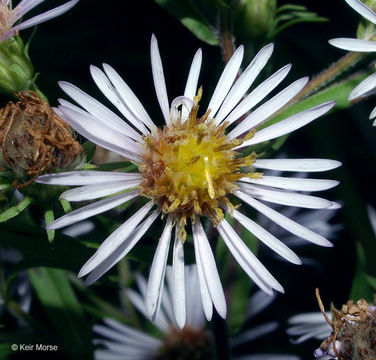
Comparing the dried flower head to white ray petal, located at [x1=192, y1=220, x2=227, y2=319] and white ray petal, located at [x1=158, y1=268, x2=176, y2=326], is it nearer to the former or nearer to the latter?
white ray petal, located at [x1=192, y1=220, x2=227, y2=319]

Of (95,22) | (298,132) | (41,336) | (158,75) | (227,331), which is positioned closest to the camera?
(158,75)

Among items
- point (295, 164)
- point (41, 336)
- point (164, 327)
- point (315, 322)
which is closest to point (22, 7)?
point (295, 164)

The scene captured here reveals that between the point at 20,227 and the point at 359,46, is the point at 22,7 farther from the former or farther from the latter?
Answer: the point at 359,46

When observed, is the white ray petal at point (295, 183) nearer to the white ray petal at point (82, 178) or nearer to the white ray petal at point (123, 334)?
the white ray petal at point (82, 178)

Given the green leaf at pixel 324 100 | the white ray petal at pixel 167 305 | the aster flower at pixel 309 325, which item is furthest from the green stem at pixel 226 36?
the white ray petal at pixel 167 305

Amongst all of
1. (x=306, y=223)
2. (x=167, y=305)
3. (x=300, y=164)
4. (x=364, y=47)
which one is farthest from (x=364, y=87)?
(x=167, y=305)

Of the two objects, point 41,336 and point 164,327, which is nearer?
point 41,336

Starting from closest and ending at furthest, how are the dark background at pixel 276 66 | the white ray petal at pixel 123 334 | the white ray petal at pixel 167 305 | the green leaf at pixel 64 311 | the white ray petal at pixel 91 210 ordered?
the white ray petal at pixel 91 210
the green leaf at pixel 64 311
the white ray petal at pixel 123 334
the dark background at pixel 276 66
the white ray petal at pixel 167 305
